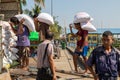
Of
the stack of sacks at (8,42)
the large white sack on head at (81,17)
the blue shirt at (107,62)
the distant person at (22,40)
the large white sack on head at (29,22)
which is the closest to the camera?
the blue shirt at (107,62)

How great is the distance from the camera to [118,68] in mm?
6160

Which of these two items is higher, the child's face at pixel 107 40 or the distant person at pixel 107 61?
the child's face at pixel 107 40

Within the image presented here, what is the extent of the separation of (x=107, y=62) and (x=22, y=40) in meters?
4.79

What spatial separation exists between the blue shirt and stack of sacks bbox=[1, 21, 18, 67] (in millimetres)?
3405

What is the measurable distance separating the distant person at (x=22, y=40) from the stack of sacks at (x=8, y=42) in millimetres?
266

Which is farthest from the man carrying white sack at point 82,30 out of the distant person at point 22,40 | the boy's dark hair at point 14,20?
the boy's dark hair at point 14,20

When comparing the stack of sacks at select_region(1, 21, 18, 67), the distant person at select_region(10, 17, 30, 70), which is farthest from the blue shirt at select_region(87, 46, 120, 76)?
the distant person at select_region(10, 17, 30, 70)

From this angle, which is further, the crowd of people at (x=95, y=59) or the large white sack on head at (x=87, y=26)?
the large white sack on head at (x=87, y=26)

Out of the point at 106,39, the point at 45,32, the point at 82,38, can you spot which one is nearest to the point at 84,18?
the point at 82,38

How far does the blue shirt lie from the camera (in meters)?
6.06

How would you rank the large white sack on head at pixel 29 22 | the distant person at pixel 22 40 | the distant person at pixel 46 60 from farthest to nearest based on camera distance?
the distant person at pixel 22 40
the large white sack on head at pixel 29 22
the distant person at pixel 46 60

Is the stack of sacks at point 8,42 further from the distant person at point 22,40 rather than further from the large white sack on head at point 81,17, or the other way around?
the large white sack on head at point 81,17

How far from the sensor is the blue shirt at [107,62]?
19.9ft

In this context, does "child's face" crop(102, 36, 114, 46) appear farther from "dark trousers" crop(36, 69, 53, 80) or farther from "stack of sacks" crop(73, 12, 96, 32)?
"stack of sacks" crop(73, 12, 96, 32)
